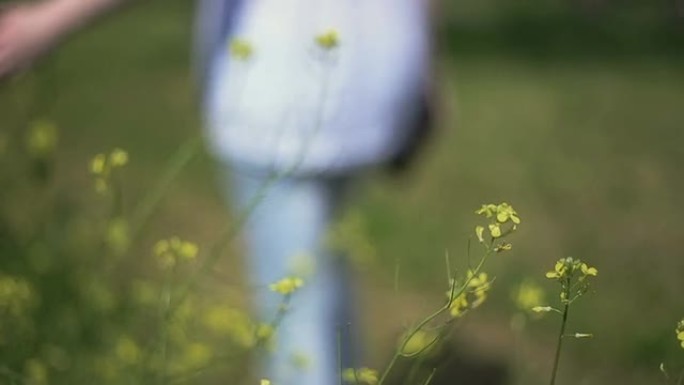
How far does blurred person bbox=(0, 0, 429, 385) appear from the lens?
1.16 m

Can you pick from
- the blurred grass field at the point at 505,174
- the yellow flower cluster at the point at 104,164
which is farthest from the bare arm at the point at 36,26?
the blurred grass field at the point at 505,174

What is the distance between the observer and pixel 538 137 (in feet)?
11.9

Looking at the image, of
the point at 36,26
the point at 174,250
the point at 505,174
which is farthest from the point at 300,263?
the point at 505,174

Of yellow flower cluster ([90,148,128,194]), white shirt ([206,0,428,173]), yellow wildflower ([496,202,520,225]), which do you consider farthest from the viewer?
white shirt ([206,0,428,173])

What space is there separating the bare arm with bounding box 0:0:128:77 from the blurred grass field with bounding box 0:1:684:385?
13.9 inches

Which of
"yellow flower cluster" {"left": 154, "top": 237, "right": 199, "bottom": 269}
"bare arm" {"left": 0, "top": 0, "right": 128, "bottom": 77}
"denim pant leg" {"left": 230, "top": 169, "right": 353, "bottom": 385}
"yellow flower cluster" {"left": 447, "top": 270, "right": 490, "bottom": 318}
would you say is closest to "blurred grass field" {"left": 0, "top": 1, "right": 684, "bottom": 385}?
"denim pant leg" {"left": 230, "top": 169, "right": 353, "bottom": 385}

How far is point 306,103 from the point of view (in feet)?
3.84

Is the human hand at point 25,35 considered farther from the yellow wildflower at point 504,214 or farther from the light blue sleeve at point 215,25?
the yellow wildflower at point 504,214

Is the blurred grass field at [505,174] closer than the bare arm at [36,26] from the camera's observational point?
No

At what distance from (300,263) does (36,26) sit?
402mm

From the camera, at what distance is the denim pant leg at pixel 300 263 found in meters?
1.25

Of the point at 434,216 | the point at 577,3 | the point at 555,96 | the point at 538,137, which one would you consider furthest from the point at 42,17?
the point at 577,3

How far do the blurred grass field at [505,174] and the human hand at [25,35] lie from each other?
0.38m

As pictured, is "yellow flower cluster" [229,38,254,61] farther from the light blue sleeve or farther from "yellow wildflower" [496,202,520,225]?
"yellow wildflower" [496,202,520,225]
